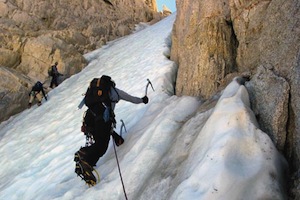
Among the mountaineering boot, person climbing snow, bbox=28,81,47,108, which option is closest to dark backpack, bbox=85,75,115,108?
the mountaineering boot

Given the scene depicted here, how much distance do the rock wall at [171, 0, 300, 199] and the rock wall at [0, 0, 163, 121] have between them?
1165cm

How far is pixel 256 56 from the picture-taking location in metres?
6.37

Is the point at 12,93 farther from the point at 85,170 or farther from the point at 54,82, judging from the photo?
the point at 85,170

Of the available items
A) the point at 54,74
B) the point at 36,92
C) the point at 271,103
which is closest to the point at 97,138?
the point at 271,103

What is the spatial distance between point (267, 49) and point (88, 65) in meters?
17.1

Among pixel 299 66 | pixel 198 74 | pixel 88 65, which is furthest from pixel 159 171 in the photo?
pixel 88 65

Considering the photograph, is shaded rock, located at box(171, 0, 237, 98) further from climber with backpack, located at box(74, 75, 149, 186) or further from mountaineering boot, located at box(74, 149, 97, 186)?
mountaineering boot, located at box(74, 149, 97, 186)

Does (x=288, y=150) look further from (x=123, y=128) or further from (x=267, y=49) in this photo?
(x=123, y=128)

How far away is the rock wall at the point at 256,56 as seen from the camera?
14.7 ft

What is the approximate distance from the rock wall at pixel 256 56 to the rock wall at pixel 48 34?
1165 cm

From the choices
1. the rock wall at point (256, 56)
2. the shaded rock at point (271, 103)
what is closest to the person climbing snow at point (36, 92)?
the rock wall at point (256, 56)

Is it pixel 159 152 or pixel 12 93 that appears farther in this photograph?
pixel 12 93

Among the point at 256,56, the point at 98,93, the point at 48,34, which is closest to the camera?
the point at 256,56

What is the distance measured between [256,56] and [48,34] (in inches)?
751
